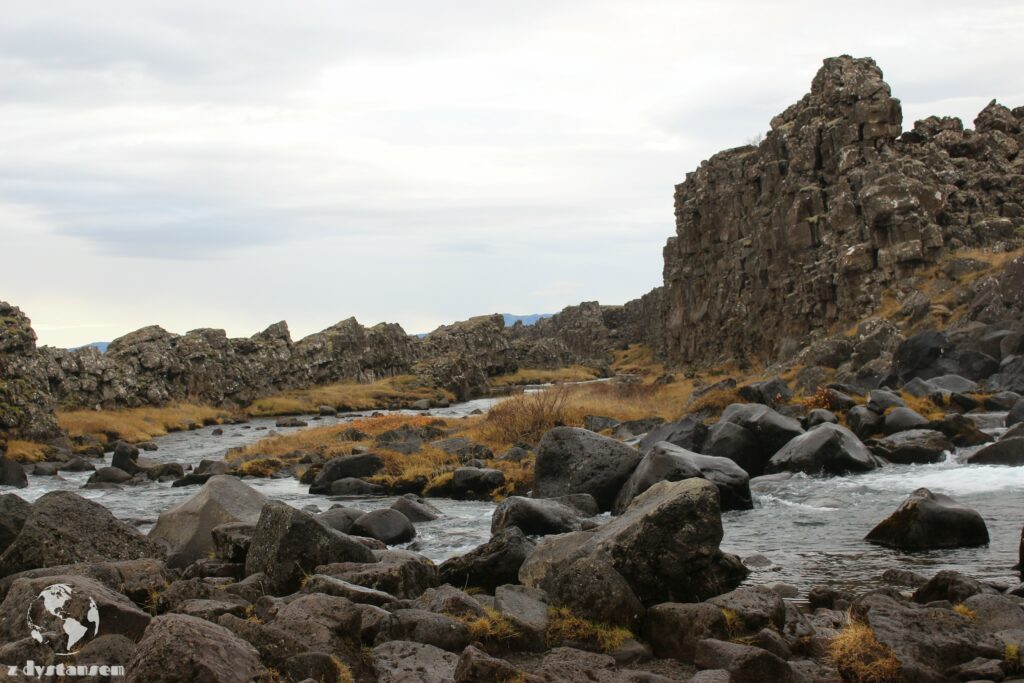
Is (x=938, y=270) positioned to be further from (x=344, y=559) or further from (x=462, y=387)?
(x=462, y=387)

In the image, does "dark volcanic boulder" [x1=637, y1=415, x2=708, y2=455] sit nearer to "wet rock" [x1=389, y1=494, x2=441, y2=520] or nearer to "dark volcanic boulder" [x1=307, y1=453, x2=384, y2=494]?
"wet rock" [x1=389, y1=494, x2=441, y2=520]

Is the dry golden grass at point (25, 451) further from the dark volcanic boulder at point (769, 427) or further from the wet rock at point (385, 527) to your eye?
the dark volcanic boulder at point (769, 427)

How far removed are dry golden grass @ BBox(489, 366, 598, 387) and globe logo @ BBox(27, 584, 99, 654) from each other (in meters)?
92.7

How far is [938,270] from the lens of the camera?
4472 centimetres

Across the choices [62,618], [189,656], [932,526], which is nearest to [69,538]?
[62,618]

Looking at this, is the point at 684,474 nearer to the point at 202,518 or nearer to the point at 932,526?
the point at 932,526

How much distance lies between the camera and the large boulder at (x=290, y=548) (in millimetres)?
11969

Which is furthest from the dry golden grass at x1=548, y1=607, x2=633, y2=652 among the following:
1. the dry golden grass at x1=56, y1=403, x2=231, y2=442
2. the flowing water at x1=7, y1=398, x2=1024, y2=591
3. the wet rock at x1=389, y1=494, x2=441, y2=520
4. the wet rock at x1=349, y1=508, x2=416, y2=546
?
the dry golden grass at x1=56, y1=403, x2=231, y2=442

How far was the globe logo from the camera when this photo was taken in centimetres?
852

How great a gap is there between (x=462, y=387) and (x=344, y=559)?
76.4 meters

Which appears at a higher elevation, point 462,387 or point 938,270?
point 938,270

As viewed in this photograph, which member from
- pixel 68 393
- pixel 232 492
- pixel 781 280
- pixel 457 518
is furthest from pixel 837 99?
pixel 68 393

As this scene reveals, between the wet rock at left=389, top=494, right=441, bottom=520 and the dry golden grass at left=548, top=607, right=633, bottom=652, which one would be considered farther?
the wet rock at left=389, top=494, right=441, bottom=520

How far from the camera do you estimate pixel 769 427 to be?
24500mm
